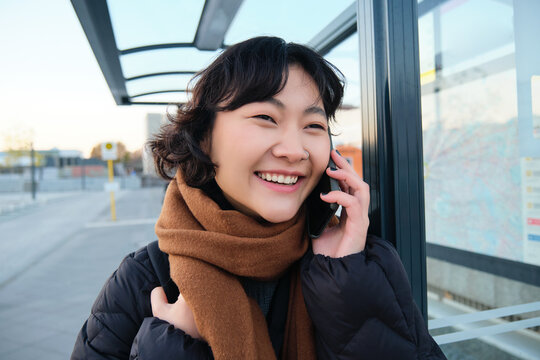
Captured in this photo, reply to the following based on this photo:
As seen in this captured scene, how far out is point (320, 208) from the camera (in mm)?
1303

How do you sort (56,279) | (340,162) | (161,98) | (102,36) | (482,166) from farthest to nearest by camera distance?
1. (56,279)
2. (161,98)
3. (102,36)
4. (482,166)
5. (340,162)

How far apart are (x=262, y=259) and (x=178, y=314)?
12.8 inches

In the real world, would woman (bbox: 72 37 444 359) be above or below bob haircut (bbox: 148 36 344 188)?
below

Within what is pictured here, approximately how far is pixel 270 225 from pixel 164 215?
1.36 feet

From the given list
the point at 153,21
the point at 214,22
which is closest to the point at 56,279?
the point at 153,21

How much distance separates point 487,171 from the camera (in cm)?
204

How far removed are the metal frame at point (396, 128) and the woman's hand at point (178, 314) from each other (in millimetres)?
814

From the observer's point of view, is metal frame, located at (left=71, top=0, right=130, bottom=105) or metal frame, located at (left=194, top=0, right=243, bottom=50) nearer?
metal frame, located at (left=71, top=0, right=130, bottom=105)

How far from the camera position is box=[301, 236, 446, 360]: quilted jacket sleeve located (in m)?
1.04

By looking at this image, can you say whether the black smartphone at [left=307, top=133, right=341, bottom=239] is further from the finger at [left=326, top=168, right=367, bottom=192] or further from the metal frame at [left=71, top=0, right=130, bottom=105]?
the metal frame at [left=71, top=0, right=130, bottom=105]

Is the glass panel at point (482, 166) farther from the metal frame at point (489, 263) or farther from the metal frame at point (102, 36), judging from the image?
the metal frame at point (102, 36)

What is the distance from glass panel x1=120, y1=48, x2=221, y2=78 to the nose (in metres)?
2.74

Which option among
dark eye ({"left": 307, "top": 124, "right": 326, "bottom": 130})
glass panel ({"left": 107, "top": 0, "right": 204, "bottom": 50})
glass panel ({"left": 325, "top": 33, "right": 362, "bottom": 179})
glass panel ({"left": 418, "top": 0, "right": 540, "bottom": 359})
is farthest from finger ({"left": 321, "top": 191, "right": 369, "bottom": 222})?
glass panel ({"left": 107, "top": 0, "right": 204, "bottom": 50})

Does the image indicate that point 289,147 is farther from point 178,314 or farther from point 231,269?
point 178,314
